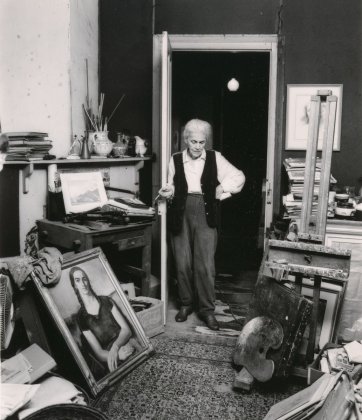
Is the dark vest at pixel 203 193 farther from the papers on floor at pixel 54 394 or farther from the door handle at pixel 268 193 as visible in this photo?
the papers on floor at pixel 54 394

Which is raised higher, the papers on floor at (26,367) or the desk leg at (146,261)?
the desk leg at (146,261)

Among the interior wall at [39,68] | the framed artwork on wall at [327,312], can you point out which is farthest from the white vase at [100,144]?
the framed artwork on wall at [327,312]

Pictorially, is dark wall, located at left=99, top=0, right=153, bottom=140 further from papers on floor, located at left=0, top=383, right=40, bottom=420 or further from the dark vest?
papers on floor, located at left=0, top=383, right=40, bottom=420

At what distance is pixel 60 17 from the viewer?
397 centimetres

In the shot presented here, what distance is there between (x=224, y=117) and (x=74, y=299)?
19.1ft

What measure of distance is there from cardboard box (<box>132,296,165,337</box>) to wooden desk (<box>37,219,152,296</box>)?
30 centimetres

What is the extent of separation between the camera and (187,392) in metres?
2.85

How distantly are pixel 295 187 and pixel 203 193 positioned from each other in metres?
0.86

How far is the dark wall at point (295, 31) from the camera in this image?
174 inches

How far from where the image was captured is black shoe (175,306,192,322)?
3979mm

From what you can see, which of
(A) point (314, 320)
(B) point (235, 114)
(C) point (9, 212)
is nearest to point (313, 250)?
(A) point (314, 320)

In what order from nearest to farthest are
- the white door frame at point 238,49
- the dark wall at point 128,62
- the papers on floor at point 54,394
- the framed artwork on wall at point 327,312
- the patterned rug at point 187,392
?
1. the papers on floor at point 54,394
2. the patterned rug at point 187,392
3. the framed artwork on wall at point 327,312
4. the white door frame at point 238,49
5. the dark wall at point 128,62

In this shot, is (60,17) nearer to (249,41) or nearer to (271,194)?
(249,41)

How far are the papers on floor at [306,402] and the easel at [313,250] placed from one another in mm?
506
